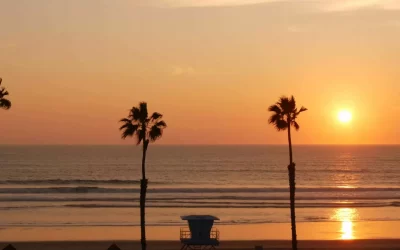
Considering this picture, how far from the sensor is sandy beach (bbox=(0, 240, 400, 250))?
41.0m

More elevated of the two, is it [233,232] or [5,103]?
[5,103]

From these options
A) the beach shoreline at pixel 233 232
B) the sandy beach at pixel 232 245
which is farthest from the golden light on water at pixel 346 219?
the sandy beach at pixel 232 245

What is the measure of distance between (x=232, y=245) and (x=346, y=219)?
18.3 m

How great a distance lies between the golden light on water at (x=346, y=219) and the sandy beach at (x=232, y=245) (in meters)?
2.94

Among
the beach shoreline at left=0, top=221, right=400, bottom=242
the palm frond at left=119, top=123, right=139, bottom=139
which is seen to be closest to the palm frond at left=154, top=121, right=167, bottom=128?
the palm frond at left=119, top=123, right=139, bottom=139

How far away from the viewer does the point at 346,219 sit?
188 ft

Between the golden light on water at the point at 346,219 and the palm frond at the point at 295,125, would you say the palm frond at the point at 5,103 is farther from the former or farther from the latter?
the golden light on water at the point at 346,219

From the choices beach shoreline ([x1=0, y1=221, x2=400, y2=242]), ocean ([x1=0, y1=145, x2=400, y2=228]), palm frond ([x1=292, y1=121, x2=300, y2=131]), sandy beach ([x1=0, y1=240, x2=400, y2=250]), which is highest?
palm frond ([x1=292, y1=121, x2=300, y2=131])

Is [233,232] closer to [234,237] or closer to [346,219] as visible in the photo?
[234,237]

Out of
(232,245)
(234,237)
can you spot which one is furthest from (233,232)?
(232,245)

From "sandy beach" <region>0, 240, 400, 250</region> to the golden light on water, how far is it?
2.94 m

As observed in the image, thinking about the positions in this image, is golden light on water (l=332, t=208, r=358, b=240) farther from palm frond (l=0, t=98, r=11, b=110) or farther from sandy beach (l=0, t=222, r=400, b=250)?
palm frond (l=0, t=98, r=11, b=110)

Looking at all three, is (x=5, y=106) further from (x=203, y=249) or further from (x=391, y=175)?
(x=391, y=175)

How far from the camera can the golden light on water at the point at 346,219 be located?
47206 millimetres
